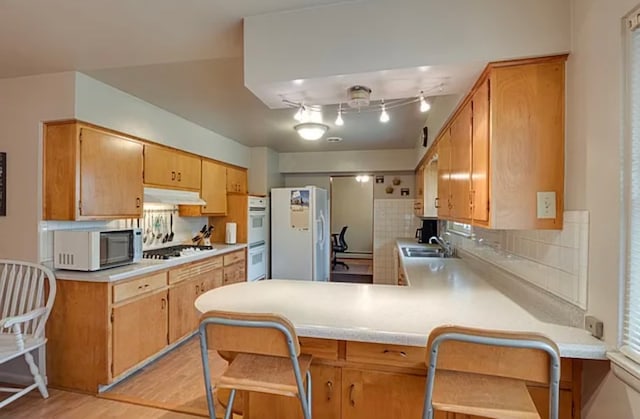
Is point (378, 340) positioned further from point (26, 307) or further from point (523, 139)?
point (26, 307)

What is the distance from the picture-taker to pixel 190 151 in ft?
12.9

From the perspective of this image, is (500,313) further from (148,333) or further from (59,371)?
(59,371)

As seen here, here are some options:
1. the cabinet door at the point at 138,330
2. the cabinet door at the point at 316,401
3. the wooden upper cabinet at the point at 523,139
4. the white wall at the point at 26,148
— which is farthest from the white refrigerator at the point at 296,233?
the wooden upper cabinet at the point at 523,139

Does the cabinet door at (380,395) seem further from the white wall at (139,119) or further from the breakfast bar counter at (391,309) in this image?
the white wall at (139,119)

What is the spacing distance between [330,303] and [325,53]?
1269 mm

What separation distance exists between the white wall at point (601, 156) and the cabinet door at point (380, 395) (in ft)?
2.20

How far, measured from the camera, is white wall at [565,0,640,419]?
1.21 metres

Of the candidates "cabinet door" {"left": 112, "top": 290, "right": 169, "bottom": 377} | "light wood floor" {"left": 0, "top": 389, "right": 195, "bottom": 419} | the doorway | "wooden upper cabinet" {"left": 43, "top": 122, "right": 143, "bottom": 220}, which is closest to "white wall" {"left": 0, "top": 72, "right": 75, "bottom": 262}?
"wooden upper cabinet" {"left": 43, "top": 122, "right": 143, "bottom": 220}

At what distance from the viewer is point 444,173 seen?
2.86 m

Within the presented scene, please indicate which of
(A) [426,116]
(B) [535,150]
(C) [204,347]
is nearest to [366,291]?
(C) [204,347]

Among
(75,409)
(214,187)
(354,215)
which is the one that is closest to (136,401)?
(75,409)

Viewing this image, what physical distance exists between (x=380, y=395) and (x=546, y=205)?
3.84ft

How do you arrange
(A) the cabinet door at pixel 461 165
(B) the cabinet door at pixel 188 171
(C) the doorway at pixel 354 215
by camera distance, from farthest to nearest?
(C) the doorway at pixel 354 215, (B) the cabinet door at pixel 188 171, (A) the cabinet door at pixel 461 165

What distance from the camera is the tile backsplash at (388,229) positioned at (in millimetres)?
5941
